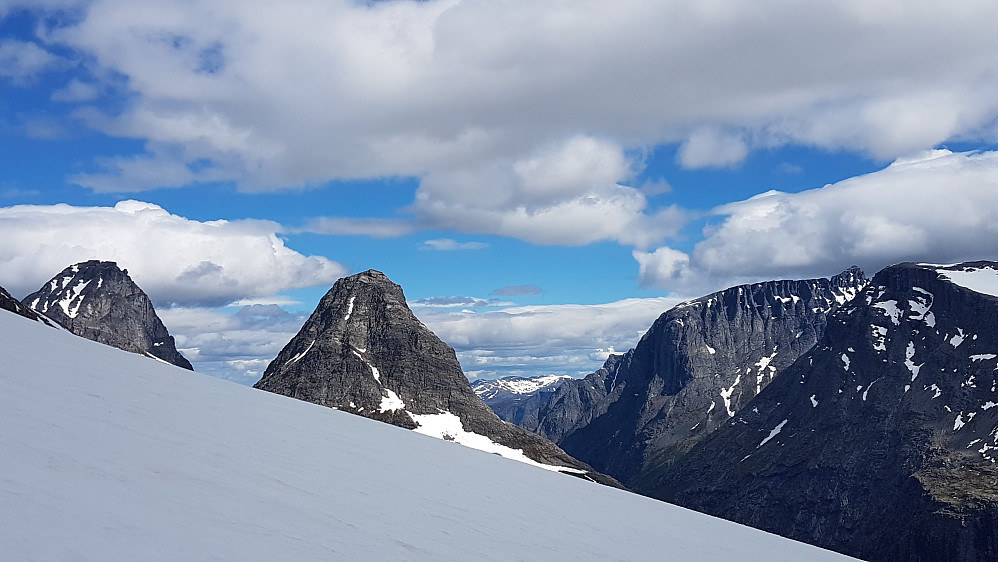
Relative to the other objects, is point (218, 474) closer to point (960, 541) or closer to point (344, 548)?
point (344, 548)

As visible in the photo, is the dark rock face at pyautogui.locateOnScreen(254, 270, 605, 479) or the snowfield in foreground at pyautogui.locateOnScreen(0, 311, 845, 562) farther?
the dark rock face at pyautogui.locateOnScreen(254, 270, 605, 479)

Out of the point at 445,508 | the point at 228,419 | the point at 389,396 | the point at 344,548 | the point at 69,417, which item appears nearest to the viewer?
the point at 344,548

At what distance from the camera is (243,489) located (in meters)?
10.8

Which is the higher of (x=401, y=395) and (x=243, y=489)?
(x=243, y=489)

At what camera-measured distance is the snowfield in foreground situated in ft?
25.7

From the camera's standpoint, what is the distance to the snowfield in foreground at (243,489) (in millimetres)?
7848

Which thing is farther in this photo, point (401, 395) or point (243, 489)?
point (401, 395)

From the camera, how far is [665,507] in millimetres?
25703

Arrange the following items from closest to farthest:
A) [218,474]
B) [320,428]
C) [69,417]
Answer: [218,474]
[69,417]
[320,428]

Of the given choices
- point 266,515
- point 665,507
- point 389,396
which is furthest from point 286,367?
point 266,515

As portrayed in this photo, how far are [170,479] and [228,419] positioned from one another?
8.03 metres

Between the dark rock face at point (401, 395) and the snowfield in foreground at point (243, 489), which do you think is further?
the dark rock face at point (401, 395)

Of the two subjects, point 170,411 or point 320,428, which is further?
point 320,428

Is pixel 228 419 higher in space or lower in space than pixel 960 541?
higher
